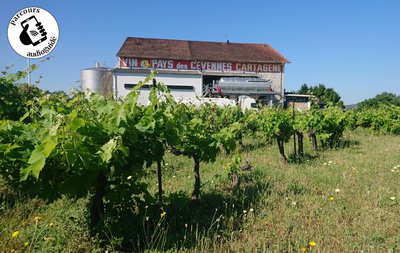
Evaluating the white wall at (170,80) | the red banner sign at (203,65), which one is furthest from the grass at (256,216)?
the red banner sign at (203,65)

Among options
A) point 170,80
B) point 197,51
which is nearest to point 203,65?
point 197,51

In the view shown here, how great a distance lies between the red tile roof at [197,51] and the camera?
128 feet

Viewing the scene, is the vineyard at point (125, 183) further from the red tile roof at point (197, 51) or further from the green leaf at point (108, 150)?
the red tile roof at point (197, 51)

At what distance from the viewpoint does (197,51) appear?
41906 millimetres

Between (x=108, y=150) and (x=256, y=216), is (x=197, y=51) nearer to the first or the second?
(x=256, y=216)

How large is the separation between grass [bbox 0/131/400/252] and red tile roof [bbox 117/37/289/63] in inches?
1406

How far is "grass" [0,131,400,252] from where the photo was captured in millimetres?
2744

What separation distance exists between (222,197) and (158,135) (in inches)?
69.3

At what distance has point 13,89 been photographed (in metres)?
5.21

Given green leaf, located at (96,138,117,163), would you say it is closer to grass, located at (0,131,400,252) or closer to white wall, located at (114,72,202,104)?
grass, located at (0,131,400,252)

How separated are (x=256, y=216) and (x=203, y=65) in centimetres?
3825

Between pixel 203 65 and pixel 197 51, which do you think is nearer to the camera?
pixel 203 65

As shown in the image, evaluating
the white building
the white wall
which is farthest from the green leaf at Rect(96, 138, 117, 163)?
the white building

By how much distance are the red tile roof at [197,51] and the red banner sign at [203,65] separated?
0.54 meters
